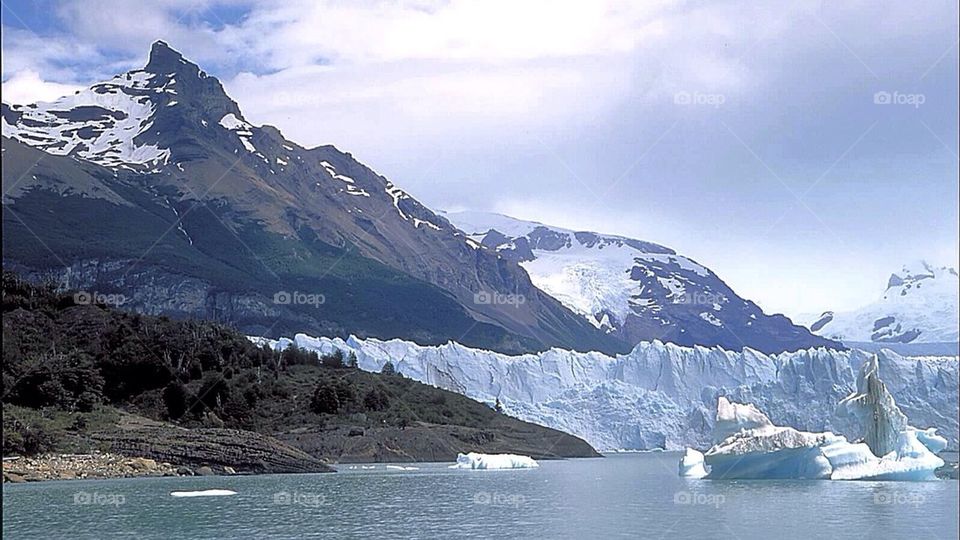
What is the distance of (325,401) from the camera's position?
87000 millimetres

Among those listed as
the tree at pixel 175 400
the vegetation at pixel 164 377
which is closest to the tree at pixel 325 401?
the vegetation at pixel 164 377

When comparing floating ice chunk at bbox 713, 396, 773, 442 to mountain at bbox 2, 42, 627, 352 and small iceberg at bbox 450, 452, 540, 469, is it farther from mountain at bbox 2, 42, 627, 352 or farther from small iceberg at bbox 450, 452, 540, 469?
mountain at bbox 2, 42, 627, 352

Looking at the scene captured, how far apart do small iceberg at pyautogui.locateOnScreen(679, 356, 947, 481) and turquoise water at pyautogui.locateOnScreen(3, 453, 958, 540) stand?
2.70ft

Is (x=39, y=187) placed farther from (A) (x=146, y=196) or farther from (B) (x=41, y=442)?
(B) (x=41, y=442)

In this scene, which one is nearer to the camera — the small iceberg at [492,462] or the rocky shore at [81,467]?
the rocky shore at [81,467]

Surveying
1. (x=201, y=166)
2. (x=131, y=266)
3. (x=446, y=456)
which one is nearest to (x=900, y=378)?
(x=446, y=456)

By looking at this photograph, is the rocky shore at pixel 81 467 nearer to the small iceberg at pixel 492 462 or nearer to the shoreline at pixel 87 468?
the shoreline at pixel 87 468

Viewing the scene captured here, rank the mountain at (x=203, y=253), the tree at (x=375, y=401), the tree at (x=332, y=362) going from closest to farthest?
the tree at (x=375, y=401), the tree at (x=332, y=362), the mountain at (x=203, y=253)

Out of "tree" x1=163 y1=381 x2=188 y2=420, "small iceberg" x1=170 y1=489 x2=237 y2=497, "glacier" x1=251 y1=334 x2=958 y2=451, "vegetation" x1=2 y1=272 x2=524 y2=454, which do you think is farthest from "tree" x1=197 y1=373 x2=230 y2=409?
"small iceberg" x1=170 y1=489 x2=237 y2=497

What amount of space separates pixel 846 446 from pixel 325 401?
4789cm

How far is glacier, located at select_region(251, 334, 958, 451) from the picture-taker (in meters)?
89.2

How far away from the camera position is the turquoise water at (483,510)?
31500 millimetres

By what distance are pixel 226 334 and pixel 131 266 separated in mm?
57743

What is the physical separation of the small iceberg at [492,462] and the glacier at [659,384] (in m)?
26.6
